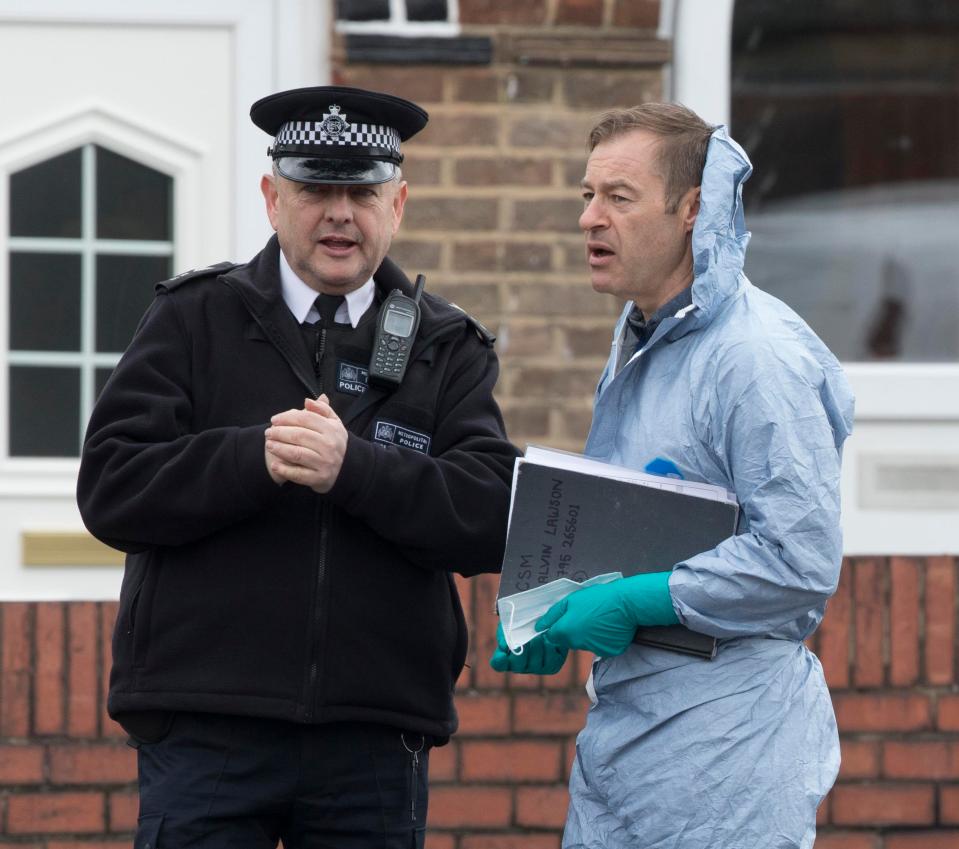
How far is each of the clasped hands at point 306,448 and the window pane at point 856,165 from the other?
2.34 m

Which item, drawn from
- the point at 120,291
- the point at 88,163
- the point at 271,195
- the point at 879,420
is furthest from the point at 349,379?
the point at 879,420

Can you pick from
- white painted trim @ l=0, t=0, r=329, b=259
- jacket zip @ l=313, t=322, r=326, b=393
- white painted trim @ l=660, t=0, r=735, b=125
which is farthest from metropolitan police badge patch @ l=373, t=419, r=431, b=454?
white painted trim @ l=660, t=0, r=735, b=125

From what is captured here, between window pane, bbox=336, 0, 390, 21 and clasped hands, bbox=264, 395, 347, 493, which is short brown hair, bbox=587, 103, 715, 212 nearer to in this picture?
clasped hands, bbox=264, 395, 347, 493

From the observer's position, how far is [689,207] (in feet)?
9.37

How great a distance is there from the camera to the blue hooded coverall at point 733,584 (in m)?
2.68

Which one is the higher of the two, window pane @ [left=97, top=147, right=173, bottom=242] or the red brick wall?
window pane @ [left=97, top=147, right=173, bottom=242]

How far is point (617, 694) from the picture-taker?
2.89m

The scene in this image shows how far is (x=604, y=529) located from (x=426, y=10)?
220 cm

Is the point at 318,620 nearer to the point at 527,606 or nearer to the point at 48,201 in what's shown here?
the point at 527,606

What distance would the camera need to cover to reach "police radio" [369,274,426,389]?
9.83ft

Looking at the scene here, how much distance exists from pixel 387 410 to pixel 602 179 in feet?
1.79

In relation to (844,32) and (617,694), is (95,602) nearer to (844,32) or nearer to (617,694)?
(617,694)

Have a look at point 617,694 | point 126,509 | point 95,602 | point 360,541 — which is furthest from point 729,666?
point 95,602

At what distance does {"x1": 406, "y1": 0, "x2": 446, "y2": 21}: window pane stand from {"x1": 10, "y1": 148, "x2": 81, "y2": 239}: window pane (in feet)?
3.14
